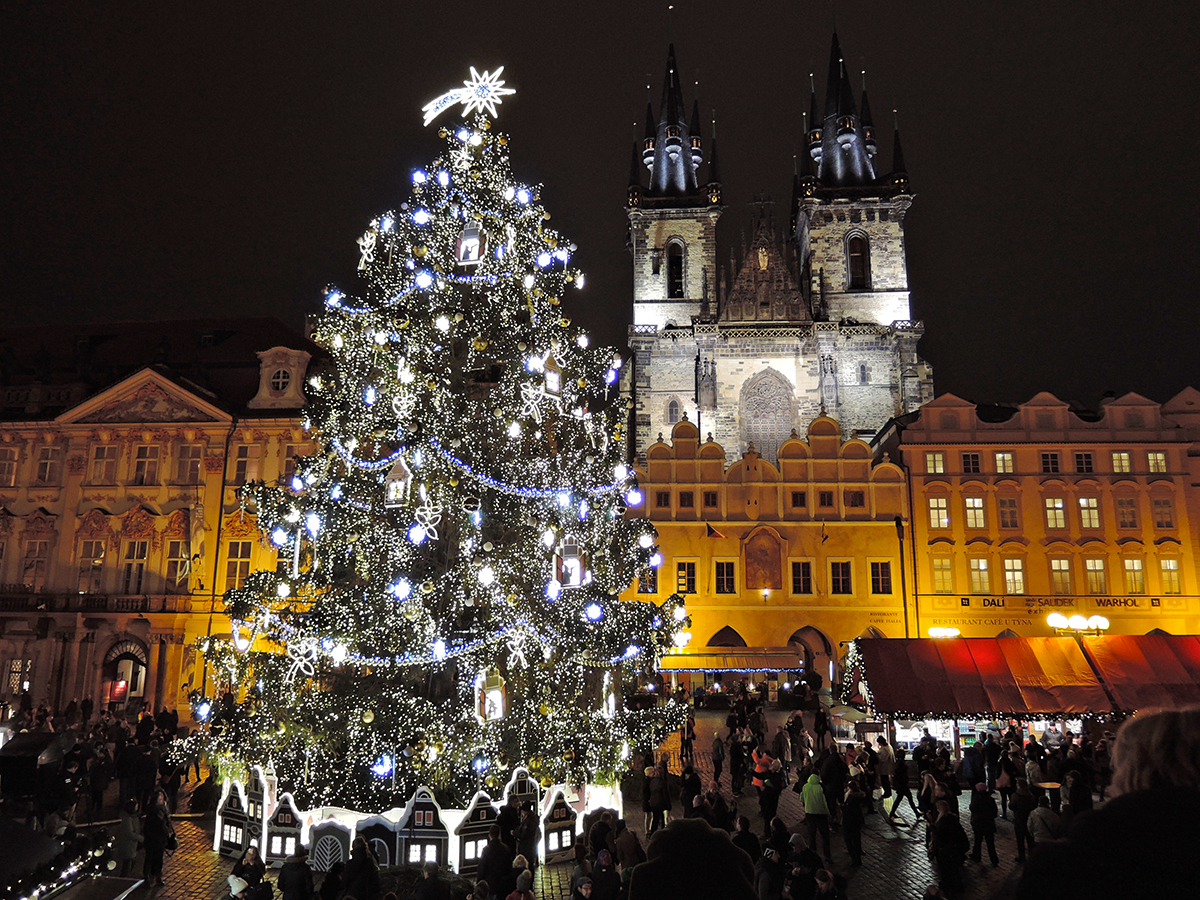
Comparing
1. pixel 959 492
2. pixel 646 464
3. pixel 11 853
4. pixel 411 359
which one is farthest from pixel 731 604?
pixel 11 853

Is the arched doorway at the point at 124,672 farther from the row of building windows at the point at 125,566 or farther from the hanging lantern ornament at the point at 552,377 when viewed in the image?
the hanging lantern ornament at the point at 552,377

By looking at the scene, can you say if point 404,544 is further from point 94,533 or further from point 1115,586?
point 1115,586

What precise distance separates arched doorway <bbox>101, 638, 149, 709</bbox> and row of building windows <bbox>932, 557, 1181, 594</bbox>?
101 feet

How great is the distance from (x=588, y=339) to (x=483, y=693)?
6.18m

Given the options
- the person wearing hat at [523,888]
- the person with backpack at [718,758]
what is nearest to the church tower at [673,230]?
the person with backpack at [718,758]

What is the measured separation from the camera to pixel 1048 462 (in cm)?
3538

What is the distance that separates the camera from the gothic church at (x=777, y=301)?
48062 mm

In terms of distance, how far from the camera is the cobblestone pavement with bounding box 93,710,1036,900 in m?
11.1

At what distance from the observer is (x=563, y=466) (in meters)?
13.9

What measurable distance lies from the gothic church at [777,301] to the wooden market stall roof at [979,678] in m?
25.9

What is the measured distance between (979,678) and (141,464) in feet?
101

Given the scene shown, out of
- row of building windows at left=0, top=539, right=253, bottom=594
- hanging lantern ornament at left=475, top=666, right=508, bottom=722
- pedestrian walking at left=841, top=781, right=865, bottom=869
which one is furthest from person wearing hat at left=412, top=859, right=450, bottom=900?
row of building windows at left=0, top=539, right=253, bottom=594

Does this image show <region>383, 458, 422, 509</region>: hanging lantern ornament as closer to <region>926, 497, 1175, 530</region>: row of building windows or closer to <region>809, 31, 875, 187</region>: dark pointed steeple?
<region>926, 497, 1175, 530</region>: row of building windows

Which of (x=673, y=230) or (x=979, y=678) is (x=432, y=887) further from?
(x=673, y=230)
